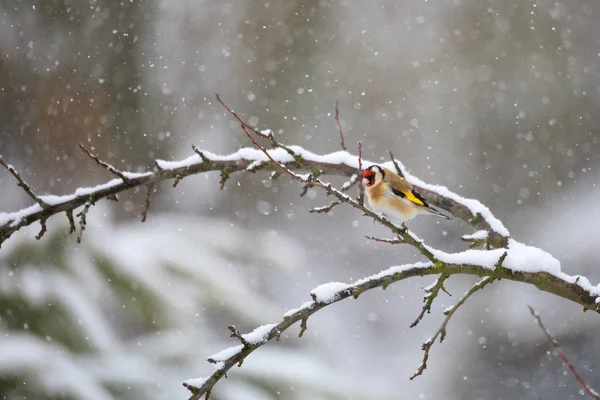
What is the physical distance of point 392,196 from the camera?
310 centimetres

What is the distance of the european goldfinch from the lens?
10.0 feet

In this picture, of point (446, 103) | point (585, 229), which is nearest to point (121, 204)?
point (446, 103)

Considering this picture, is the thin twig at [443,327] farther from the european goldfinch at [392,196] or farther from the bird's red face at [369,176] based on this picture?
the bird's red face at [369,176]

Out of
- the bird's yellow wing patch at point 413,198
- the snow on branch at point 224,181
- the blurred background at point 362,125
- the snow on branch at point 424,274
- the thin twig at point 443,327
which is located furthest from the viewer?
the blurred background at point 362,125

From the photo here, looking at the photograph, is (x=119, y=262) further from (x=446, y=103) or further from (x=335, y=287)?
(x=446, y=103)

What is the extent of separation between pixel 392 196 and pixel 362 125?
12.1 m

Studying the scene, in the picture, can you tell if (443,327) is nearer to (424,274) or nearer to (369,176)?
(424,274)

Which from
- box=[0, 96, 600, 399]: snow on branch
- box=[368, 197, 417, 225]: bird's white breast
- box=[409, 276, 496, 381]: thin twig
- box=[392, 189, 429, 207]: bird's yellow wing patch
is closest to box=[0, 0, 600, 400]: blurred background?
box=[368, 197, 417, 225]: bird's white breast

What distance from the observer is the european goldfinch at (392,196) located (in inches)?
121

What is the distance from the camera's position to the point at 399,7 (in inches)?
621

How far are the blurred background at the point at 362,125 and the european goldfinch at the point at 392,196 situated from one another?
21.0 ft

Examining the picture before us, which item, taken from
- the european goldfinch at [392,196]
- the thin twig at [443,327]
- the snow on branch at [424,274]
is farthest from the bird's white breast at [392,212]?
the thin twig at [443,327]

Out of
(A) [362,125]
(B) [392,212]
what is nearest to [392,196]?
(B) [392,212]

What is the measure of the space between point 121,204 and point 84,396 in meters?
8.90
